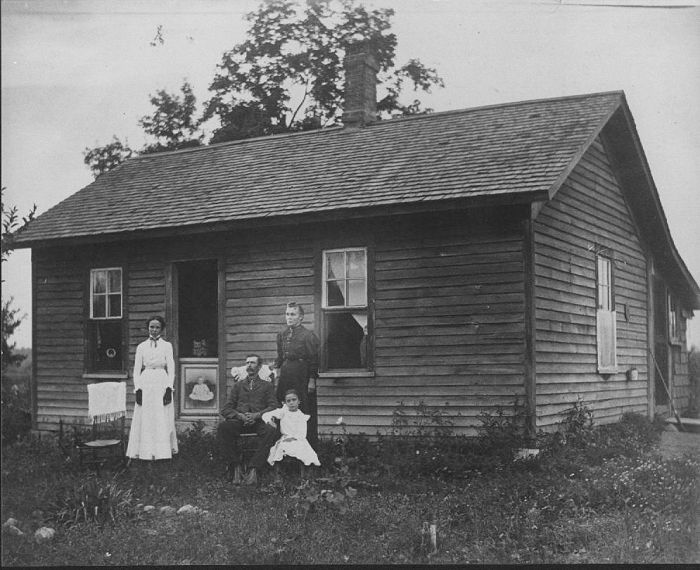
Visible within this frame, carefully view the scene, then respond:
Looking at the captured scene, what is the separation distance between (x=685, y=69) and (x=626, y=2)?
88cm

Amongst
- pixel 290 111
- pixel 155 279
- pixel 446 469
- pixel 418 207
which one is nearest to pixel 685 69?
pixel 418 207

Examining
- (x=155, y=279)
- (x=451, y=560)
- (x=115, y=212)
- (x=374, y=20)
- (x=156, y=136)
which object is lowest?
(x=451, y=560)

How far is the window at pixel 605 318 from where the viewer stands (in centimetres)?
1262

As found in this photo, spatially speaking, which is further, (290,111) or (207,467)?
(290,111)

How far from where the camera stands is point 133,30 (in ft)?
27.6

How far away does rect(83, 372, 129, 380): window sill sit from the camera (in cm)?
1251

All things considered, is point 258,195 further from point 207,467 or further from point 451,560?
point 451,560

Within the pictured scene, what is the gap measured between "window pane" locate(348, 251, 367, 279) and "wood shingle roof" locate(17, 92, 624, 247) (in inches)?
30.9

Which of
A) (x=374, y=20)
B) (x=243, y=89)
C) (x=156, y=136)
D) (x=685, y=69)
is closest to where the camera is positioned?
(x=685, y=69)

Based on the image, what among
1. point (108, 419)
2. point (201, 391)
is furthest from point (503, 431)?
point (108, 419)

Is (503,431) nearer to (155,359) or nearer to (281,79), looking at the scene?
(155,359)

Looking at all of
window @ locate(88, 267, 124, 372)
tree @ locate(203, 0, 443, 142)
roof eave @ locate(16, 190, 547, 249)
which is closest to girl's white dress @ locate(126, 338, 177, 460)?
roof eave @ locate(16, 190, 547, 249)

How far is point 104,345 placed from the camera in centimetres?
1309

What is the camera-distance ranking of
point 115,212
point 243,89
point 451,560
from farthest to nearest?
1. point 115,212
2. point 243,89
3. point 451,560
